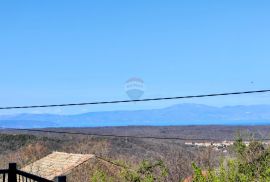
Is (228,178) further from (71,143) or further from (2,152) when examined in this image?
(71,143)

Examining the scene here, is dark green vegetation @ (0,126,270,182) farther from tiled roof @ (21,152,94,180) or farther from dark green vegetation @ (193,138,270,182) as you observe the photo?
tiled roof @ (21,152,94,180)

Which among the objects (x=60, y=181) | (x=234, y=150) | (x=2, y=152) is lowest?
(x=60, y=181)

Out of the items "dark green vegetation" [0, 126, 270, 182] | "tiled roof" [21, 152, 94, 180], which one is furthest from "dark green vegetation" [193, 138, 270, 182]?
"tiled roof" [21, 152, 94, 180]

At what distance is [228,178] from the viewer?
15.4 meters

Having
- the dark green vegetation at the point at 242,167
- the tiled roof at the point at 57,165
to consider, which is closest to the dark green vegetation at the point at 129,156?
the dark green vegetation at the point at 242,167

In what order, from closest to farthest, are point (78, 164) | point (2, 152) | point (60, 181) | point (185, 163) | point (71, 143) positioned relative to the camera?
1. point (60, 181)
2. point (185, 163)
3. point (78, 164)
4. point (2, 152)
5. point (71, 143)

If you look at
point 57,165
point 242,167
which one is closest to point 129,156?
point 57,165

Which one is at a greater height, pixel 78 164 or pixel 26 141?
pixel 26 141

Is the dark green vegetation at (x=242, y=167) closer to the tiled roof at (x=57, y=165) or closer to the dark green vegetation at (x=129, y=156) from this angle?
the dark green vegetation at (x=129, y=156)

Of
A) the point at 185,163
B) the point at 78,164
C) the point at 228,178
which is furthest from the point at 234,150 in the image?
the point at 78,164

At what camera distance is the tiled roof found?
112 ft

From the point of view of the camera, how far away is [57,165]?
36906 mm

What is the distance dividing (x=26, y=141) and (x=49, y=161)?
52081 mm

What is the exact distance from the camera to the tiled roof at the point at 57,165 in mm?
34184
